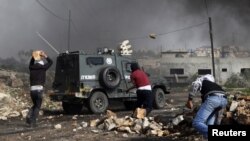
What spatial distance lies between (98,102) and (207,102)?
7.58m

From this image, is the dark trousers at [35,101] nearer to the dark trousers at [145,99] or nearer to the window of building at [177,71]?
the dark trousers at [145,99]

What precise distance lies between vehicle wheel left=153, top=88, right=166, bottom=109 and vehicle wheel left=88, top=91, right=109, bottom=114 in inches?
79.6

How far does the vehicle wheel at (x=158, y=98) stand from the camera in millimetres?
14906

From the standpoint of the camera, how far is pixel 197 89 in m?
6.58

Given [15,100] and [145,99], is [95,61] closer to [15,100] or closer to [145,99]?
[145,99]

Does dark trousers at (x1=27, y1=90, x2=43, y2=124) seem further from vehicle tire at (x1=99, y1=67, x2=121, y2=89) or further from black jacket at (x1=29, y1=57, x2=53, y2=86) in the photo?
vehicle tire at (x1=99, y1=67, x2=121, y2=89)

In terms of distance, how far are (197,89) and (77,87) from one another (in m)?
7.32

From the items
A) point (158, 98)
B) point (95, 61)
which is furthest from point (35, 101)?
point (158, 98)

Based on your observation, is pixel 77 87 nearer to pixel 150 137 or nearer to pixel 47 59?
pixel 47 59

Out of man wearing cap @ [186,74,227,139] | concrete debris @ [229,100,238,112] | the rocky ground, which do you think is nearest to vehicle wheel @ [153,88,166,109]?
the rocky ground

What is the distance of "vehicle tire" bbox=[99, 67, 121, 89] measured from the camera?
44.8 feet

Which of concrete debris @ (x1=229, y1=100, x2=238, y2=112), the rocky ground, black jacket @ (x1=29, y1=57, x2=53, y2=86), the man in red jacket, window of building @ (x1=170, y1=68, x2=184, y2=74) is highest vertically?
window of building @ (x1=170, y1=68, x2=184, y2=74)

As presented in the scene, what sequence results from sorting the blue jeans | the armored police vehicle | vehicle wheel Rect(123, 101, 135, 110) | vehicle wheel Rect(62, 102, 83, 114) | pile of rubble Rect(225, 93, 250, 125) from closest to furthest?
the blue jeans, pile of rubble Rect(225, 93, 250, 125), the armored police vehicle, vehicle wheel Rect(62, 102, 83, 114), vehicle wheel Rect(123, 101, 135, 110)

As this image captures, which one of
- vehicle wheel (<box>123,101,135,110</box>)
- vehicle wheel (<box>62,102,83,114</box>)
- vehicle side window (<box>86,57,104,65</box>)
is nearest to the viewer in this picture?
vehicle side window (<box>86,57,104,65</box>)
